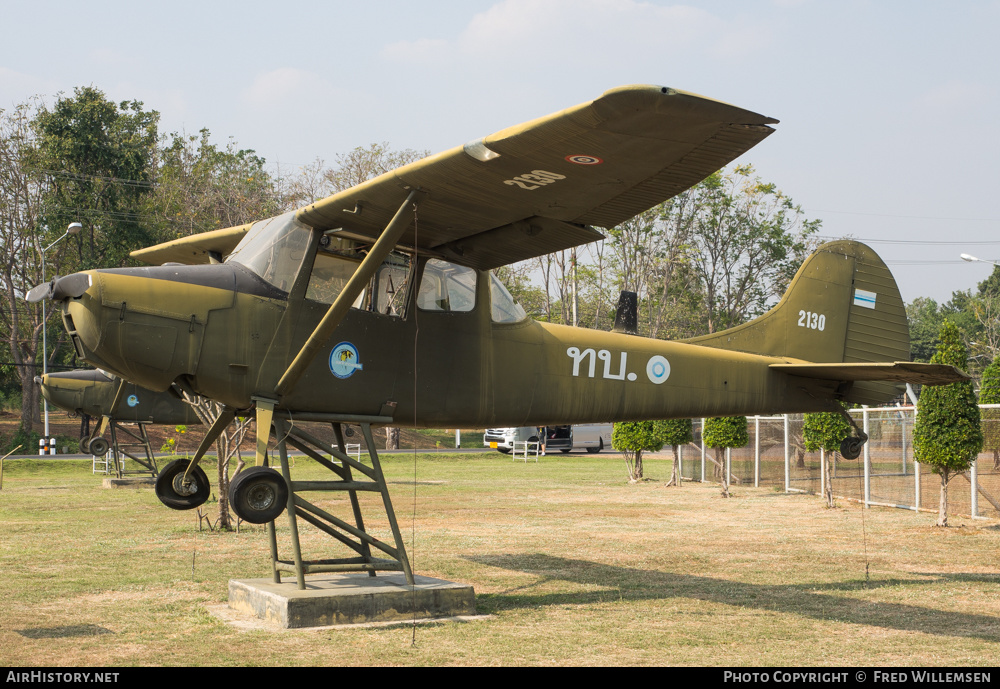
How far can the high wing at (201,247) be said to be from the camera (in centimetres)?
1036

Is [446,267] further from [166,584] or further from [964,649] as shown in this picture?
[964,649]

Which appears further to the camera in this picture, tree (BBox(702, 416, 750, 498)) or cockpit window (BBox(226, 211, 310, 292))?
tree (BBox(702, 416, 750, 498))

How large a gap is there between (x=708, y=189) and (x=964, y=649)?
45698mm

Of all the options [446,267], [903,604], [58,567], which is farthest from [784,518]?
[58,567]

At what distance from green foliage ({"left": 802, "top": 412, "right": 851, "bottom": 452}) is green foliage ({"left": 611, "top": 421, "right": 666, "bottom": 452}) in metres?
6.80

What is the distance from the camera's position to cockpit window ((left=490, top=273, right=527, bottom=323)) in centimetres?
948

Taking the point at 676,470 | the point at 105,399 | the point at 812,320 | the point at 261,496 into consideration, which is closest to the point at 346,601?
the point at 261,496

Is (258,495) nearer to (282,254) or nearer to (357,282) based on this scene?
(357,282)

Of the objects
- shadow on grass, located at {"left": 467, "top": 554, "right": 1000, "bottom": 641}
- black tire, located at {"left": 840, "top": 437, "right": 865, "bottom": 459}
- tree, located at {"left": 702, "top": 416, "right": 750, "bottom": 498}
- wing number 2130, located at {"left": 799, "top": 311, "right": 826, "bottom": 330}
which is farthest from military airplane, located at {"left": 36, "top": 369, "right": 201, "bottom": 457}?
black tire, located at {"left": 840, "top": 437, "right": 865, "bottom": 459}

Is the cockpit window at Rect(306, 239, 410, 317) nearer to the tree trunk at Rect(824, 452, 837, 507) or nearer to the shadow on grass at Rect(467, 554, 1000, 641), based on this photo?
the shadow on grass at Rect(467, 554, 1000, 641)

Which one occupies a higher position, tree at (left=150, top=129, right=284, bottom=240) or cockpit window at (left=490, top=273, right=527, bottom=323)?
tree at (left=150, top=129, right=284, bottom=240)

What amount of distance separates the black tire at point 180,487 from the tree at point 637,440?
66.3ft

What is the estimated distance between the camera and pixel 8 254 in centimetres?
4719

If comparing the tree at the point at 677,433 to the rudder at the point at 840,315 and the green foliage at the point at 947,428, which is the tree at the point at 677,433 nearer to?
the green foliage at the point at 947,428
